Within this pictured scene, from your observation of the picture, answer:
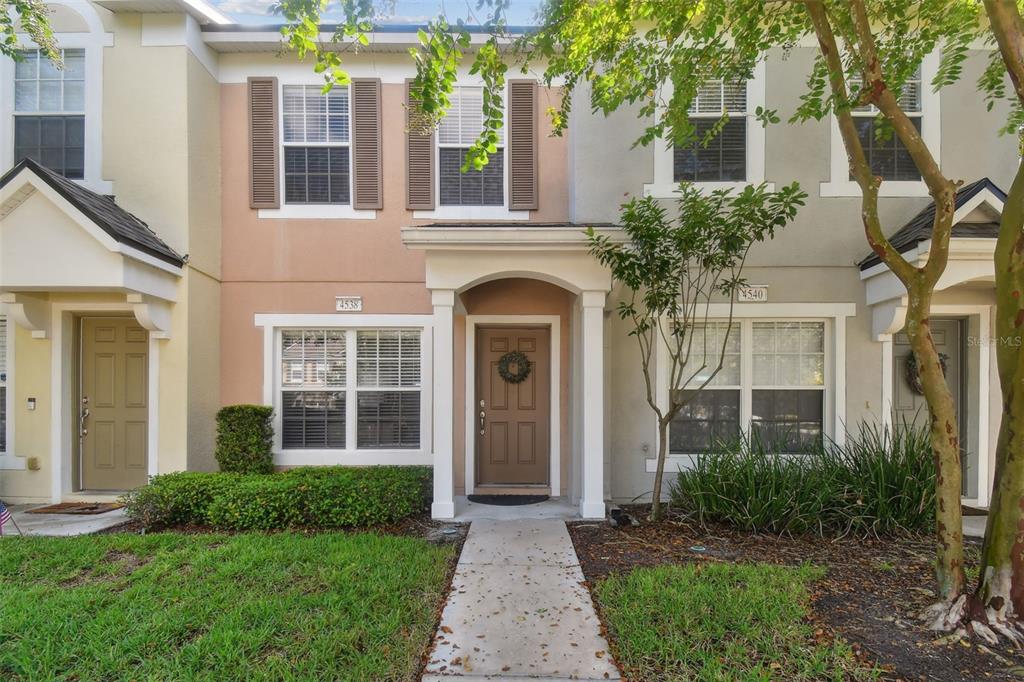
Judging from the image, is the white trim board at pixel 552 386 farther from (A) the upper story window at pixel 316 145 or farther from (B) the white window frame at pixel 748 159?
(A) the upper story window at pixel 316 145

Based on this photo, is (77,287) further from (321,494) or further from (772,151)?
(772,151)

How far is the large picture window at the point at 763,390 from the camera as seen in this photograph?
21.1ft

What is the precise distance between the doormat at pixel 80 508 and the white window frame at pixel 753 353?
679 centimetres

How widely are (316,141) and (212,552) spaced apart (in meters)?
5.27

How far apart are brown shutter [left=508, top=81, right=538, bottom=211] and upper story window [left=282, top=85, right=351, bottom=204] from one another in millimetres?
2278

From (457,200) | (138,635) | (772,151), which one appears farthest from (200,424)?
(772,151)

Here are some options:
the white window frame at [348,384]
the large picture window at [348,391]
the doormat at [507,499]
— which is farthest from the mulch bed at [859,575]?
the large picture window at [348,391]

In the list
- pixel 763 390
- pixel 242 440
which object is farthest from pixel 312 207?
pixel 763 390

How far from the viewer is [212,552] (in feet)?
14.7

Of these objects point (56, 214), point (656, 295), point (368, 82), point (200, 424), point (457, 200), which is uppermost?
point (368, 82)

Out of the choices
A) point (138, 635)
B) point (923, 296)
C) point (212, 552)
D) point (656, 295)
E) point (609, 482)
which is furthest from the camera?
point (609, 482)

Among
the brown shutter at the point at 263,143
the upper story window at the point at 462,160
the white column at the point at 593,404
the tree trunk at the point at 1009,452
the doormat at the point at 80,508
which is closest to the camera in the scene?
the tree trunk at the point at 1009,452

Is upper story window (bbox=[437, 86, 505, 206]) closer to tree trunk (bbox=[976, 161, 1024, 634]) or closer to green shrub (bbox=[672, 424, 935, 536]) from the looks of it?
green shrub (bbox=[672, 424, 935, 536])

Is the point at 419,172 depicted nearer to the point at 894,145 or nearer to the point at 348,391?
the point at 348,391
